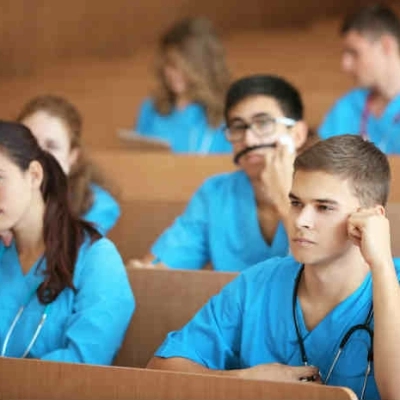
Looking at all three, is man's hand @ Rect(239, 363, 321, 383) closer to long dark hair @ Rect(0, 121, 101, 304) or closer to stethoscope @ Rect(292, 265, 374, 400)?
stethoscope @ Rect(292, 265, 374, 400)

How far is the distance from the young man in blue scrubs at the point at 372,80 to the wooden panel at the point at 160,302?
5.01 ft

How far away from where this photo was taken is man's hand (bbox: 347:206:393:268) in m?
1.74

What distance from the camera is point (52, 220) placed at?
7.34ft

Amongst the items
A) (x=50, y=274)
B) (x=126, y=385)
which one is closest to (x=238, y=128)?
(x=50, y=274)

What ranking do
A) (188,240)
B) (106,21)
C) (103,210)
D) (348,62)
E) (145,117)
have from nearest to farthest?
(188,240), (103,210), (348,62), (145,117), (106,21)

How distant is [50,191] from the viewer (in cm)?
227

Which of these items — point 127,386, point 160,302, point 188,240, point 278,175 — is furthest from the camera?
point 188,240

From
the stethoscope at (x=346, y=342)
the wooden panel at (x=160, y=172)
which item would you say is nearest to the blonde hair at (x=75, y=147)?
the wooden panel at (x=160, y=172)

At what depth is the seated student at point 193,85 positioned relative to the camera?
430 cm

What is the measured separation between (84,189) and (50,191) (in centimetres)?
83

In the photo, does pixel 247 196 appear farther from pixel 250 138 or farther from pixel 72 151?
pixel 72 151

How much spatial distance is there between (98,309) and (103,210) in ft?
3.19

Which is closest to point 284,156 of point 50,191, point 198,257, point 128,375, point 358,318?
point 198,257

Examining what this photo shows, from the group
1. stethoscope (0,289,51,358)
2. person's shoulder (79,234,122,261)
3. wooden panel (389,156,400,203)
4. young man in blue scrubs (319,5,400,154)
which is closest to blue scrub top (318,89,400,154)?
young man in blue scrubs (319,5,400,154)
